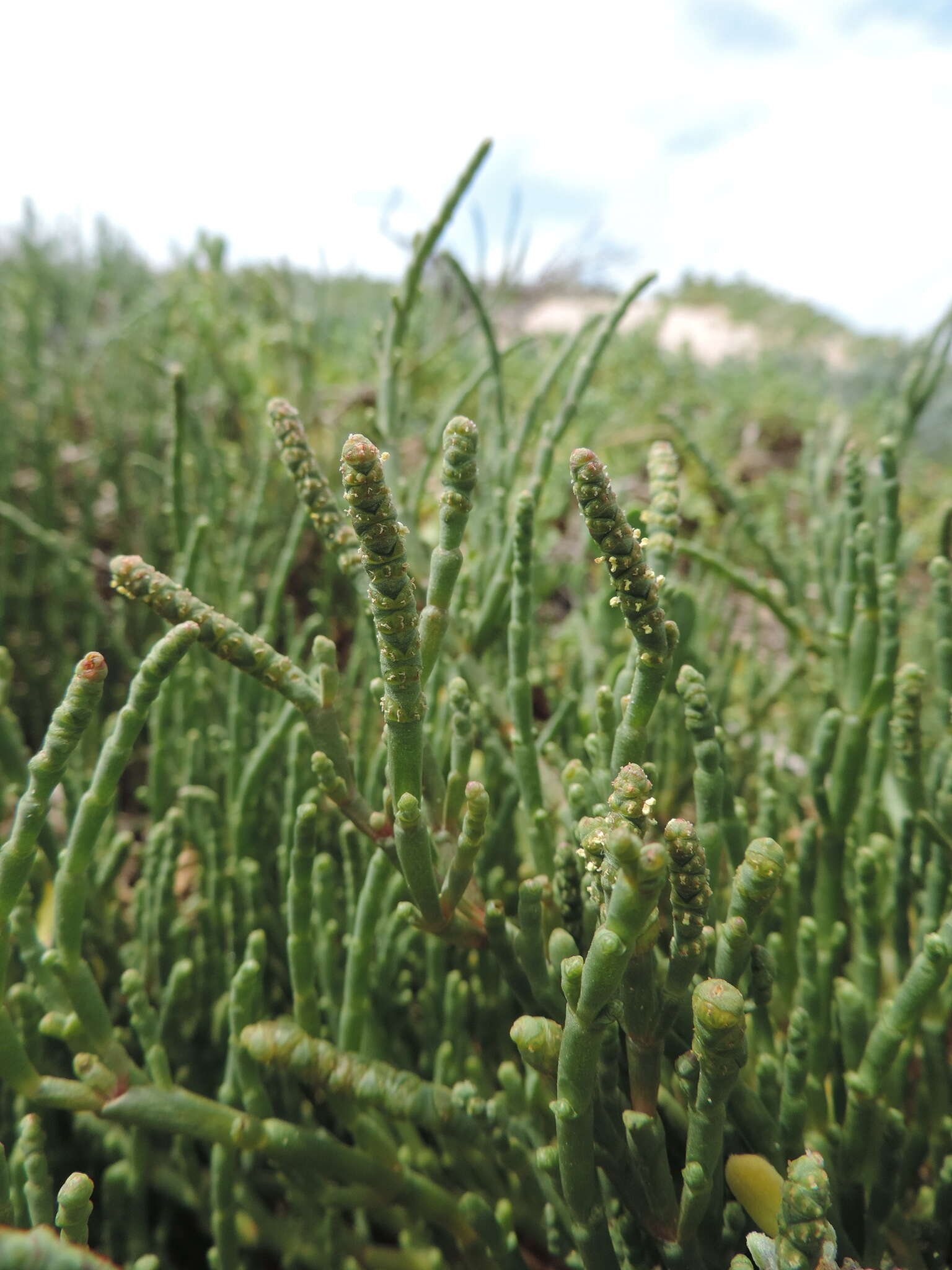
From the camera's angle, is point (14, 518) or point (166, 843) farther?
point (14, 518)

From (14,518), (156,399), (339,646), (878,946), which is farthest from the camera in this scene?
(156,399)

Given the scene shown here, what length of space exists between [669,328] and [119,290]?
10525 millimetres

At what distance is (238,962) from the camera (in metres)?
0.96

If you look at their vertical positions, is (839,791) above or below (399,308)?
below

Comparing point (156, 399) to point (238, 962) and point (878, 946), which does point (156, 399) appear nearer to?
point (238, 962)

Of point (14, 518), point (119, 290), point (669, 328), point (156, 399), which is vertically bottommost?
point (14, 518)

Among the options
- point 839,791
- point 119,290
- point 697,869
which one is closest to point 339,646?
point 839,791

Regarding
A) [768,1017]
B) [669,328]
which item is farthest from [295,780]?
[669,328]

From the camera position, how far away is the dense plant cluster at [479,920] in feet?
1.60

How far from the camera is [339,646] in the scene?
1.93 metres

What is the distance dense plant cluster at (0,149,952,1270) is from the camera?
49 centimetres

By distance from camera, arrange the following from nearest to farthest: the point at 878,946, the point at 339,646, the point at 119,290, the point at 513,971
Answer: the point at 513,971, the point at 878,946, the point at 339,646, the point at 119,290

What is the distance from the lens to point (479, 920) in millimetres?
636

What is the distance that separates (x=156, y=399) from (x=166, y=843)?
2213mm
